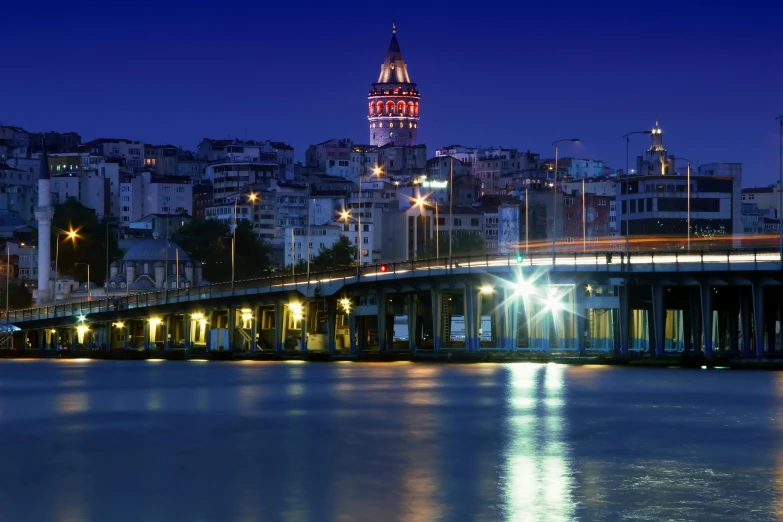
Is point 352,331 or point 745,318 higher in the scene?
point 745,318

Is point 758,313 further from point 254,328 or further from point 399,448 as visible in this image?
point 399,448

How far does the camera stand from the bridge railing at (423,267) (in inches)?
3789

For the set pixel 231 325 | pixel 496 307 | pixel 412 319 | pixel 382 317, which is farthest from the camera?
pixel 231 325

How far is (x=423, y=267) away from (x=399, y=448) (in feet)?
190

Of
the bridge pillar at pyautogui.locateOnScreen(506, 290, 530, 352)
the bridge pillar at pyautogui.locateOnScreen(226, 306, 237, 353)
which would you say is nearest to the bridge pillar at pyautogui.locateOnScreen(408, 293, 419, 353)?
the bridge pillar at pyautogui.locateOnScreen(506, 290, 530, 352)

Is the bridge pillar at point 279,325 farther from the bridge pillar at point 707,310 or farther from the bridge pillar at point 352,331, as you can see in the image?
the bridge pillar at point 707,310

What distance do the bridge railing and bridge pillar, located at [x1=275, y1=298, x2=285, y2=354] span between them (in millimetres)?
1481

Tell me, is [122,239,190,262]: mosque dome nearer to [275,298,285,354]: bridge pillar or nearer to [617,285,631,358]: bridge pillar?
[275,298,285,354]: bridge pillar

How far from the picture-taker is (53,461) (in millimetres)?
50094

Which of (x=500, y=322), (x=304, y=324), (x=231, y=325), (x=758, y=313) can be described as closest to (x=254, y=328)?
(x=231, y=325)

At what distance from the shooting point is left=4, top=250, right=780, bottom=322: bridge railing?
9625cm

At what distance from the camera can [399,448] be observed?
53.1m

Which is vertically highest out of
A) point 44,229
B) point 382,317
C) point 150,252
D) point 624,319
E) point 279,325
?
point 44,229

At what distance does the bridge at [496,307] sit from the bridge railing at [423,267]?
11 cm
